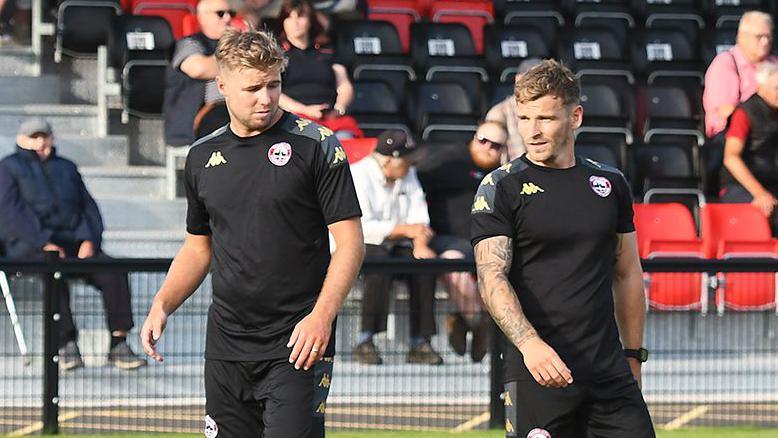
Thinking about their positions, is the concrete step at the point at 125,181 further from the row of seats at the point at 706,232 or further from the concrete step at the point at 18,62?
the row of seats at the point at 706,232

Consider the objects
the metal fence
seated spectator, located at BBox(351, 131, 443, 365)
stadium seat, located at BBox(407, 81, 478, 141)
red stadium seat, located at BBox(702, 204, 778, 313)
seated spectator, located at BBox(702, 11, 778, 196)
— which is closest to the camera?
the metal fence

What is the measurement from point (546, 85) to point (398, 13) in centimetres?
1017

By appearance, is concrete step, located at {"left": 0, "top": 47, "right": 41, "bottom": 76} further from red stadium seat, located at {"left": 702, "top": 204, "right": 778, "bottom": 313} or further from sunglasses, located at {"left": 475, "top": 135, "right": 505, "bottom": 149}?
red stadium seat, located at {"left": 702, "top": 204, "right": 778, "bottom": 313}

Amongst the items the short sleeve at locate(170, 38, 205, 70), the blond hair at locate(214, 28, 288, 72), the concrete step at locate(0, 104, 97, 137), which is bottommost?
the blond hair at locate(214, 28, 288, 72)

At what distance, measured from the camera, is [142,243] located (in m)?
12.1

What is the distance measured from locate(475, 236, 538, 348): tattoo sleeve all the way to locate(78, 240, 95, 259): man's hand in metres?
5.71

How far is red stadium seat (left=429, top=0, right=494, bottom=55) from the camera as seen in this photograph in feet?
50.3

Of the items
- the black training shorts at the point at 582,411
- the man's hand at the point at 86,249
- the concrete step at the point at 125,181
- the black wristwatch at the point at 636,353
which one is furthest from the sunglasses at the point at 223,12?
the black training shorts at the point at 582,411

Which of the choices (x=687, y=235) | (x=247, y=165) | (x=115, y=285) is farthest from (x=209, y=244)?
(x=687, y=235)

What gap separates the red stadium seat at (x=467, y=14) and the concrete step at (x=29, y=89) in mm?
3728

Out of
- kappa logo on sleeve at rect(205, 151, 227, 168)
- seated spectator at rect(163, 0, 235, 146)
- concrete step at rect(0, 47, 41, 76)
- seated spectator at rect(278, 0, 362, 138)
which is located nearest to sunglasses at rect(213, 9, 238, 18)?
seated spectator at rect(163, 0, 235, 146)

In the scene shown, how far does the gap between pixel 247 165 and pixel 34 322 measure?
4049 millimetres

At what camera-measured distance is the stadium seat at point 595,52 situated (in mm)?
14609

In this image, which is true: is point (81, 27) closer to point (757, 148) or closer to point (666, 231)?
point (666, 231)
